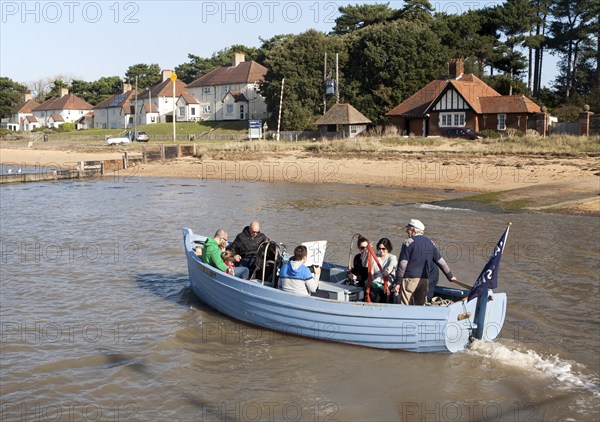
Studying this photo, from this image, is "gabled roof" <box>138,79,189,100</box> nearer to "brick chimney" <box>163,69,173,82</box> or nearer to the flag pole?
"brick chimney" <box>163,69,173,82</box>

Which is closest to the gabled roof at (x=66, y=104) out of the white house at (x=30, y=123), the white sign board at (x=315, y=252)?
the white house at (x=30, y=123)

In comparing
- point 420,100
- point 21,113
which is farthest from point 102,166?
point 21,113

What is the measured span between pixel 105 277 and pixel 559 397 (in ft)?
36.0

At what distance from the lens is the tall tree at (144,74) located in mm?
114812

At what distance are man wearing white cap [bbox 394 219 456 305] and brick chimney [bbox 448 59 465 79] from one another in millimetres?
46614

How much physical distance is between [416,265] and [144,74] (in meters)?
115

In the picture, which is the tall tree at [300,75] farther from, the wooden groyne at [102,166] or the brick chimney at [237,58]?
the brick chimney at [237,58]

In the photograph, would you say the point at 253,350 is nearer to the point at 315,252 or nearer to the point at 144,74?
the point at 315,252

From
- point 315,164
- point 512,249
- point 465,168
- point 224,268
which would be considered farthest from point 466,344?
point 315,164

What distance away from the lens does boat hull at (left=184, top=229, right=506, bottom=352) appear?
9969 millimetres

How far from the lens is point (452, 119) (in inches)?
2028

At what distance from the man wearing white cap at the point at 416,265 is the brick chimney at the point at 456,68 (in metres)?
46.6

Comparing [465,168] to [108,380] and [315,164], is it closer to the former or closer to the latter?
[315,164]

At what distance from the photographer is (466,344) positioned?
10250mm
